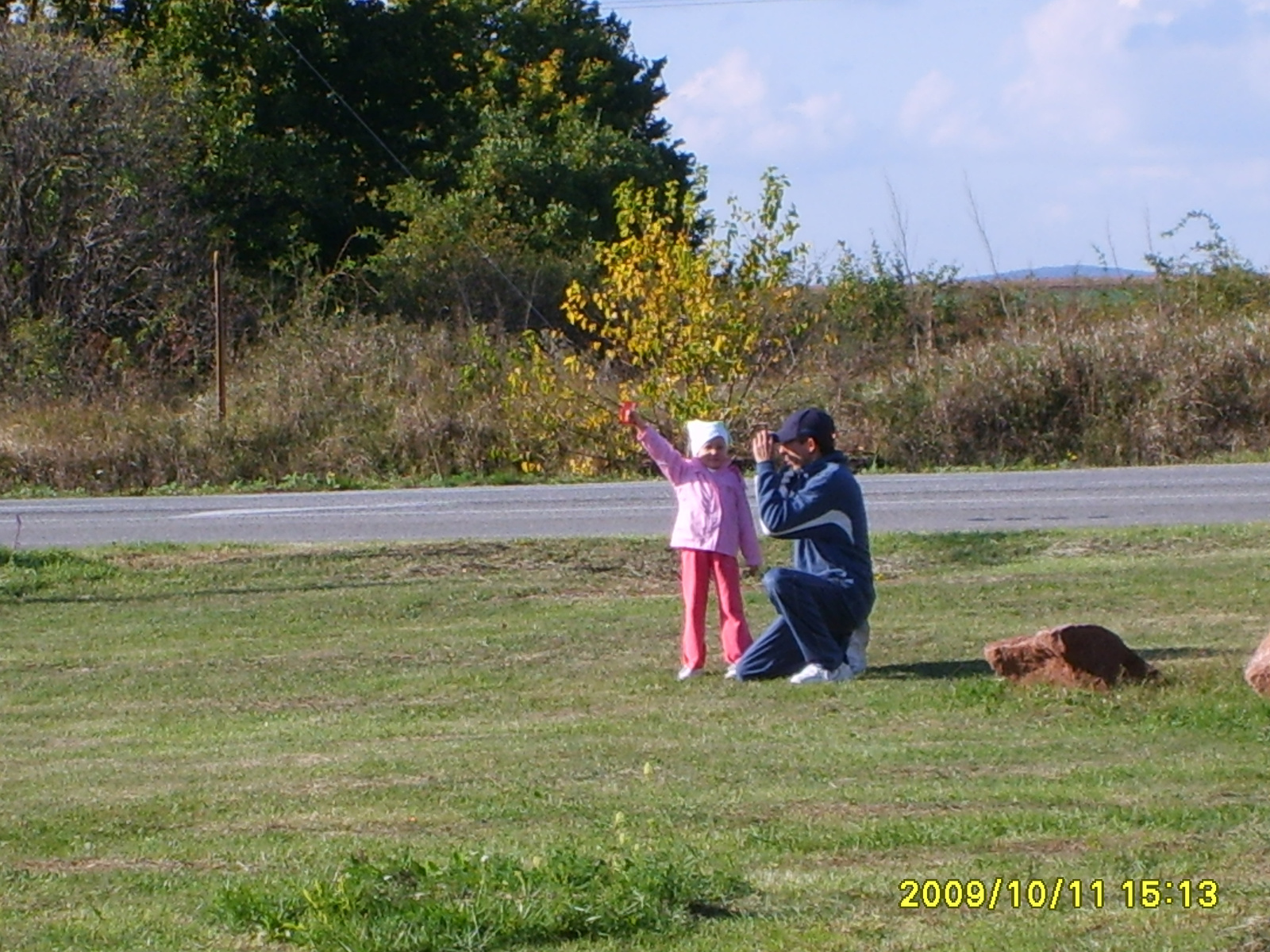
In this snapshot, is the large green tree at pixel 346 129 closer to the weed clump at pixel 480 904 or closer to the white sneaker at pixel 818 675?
the white sneaker at pixel 818 675

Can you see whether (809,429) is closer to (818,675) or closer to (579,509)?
(818,675)

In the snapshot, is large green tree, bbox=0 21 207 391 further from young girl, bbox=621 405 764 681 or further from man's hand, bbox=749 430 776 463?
man's hand, bbox=749 430 776 463

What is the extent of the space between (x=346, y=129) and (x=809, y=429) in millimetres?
34123

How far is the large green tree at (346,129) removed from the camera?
3878 centimetres

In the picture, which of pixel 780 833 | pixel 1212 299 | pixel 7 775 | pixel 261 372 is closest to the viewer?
pixel 780 833

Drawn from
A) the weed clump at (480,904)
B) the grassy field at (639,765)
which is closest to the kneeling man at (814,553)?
the grassy field at (639,765)

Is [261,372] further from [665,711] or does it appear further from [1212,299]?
[665,711]

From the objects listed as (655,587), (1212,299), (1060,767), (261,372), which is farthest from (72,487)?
(1060,767)

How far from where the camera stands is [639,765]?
7383mm

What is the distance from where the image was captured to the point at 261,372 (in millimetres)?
29172

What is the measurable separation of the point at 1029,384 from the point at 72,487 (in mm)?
13803

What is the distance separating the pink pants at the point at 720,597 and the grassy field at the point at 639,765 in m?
0.23

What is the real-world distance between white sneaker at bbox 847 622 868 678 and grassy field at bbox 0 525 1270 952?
22 centimetres

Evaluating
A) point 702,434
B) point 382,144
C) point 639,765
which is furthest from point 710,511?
point 382,144
